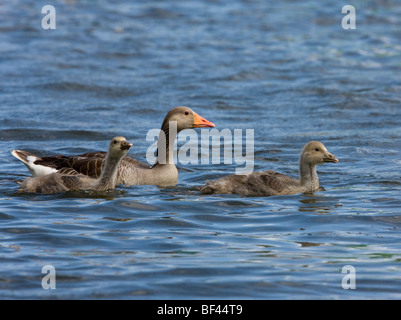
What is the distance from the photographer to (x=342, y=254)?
8648 millimetres

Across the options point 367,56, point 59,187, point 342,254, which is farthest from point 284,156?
point 367,56

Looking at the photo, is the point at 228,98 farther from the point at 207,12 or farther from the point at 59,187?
the point at 207,12

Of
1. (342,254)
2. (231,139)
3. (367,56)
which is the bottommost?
(342,254)

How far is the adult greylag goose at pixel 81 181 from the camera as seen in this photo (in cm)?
1143

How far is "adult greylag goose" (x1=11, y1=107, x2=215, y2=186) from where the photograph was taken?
12.2 metres

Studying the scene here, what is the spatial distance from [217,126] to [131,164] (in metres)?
5.36

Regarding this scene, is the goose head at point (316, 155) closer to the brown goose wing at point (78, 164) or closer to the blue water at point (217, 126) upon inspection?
the blue water at point (217, 126)

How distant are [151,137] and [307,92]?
246 inches

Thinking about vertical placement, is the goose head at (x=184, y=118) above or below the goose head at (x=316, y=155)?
above

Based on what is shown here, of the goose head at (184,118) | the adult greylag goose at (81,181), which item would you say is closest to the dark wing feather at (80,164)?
the adult greylag goose at (81,181)

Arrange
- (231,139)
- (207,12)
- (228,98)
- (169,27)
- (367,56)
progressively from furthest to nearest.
A: (207,12) < (169,27) < (367,56) < (228,98) < (231,139)

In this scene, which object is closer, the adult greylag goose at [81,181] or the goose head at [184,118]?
the adult greylag goose at [81,181]

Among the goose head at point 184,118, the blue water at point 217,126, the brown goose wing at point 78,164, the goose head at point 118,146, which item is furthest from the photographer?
the goose head at point 184,118

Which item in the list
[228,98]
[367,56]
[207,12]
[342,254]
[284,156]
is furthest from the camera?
[207,12]
